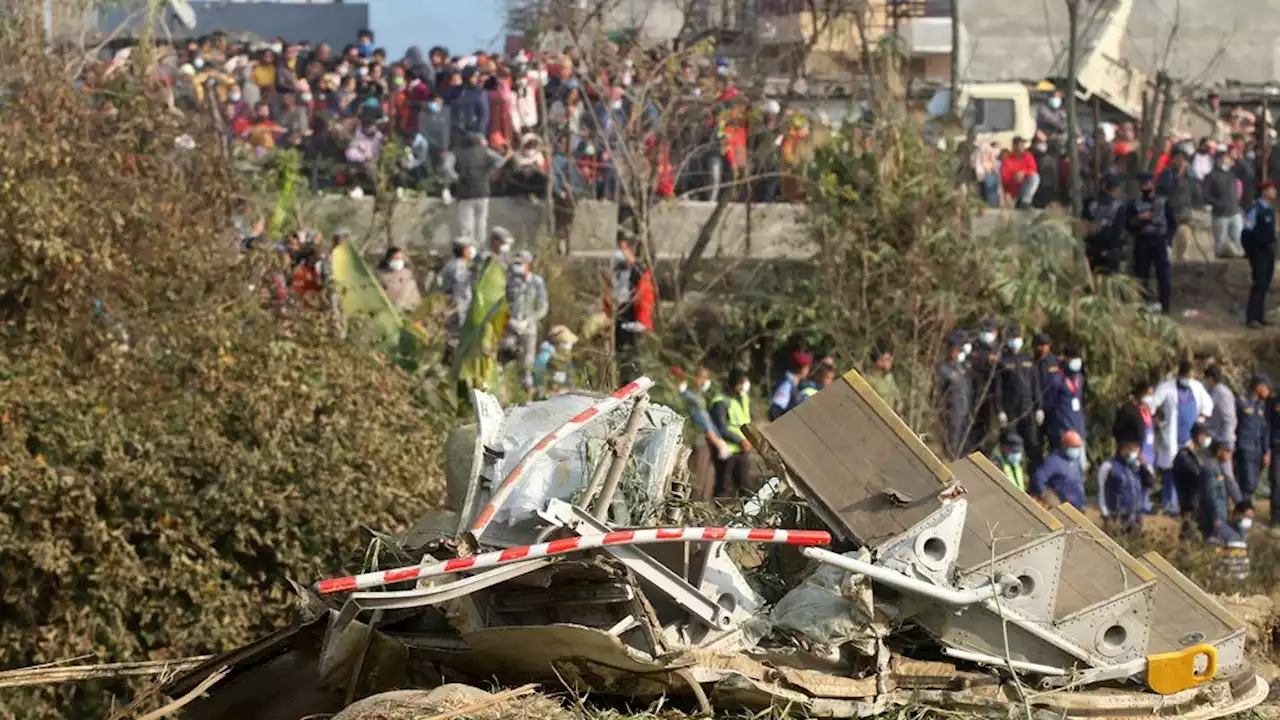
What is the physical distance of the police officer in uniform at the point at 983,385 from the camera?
66.1 ft

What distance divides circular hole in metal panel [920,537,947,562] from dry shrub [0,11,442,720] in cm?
670

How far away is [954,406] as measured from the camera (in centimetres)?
1967

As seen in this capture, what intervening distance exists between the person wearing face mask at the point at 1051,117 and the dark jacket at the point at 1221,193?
2.71 metres

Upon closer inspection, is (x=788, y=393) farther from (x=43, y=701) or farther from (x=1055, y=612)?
(x=1055, y=612)

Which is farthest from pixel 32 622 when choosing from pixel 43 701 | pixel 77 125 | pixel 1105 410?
pixel 1105 410

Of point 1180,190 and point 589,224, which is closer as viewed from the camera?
point 589,224

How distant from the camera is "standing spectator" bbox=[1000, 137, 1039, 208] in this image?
86.4ft

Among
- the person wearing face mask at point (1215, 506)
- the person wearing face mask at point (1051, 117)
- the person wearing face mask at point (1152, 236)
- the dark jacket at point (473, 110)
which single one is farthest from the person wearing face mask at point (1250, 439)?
the dark jacket at point (473, 110)

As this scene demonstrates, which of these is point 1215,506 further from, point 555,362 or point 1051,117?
point 1051,117

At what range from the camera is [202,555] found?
559 inches

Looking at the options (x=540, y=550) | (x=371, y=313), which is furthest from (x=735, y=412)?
(x=540, y=550)

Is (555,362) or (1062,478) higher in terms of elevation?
(555,362)

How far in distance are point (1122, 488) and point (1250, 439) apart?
7.33ft

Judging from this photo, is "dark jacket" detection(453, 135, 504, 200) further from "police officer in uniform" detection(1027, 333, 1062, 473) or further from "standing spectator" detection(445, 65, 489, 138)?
"police officer in uniform" detection(1027, 333, 1062, 473)
